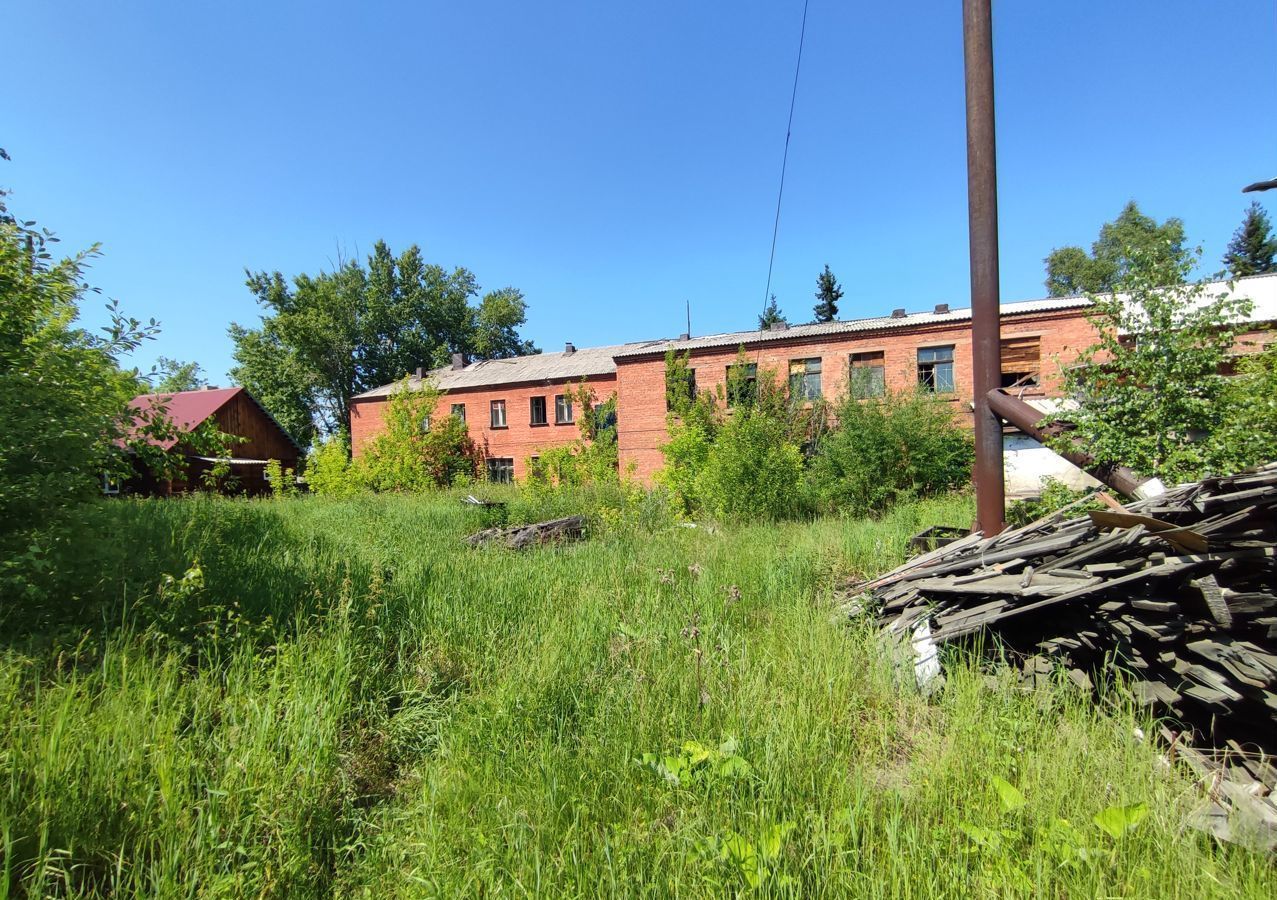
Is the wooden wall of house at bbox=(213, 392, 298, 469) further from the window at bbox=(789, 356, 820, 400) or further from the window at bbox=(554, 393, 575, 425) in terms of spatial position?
the window at bbox=(789, 356, 820, 400)

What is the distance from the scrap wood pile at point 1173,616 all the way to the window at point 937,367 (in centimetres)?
2047

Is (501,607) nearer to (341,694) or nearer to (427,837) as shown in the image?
(341,694)

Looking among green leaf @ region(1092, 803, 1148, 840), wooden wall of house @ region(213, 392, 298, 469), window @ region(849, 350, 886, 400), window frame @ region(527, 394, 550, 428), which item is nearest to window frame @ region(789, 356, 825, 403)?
window @ region(849, 350, 886, 400)

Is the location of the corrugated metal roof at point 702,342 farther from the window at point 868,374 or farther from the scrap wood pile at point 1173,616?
the scrap wood pile at point 1173,616

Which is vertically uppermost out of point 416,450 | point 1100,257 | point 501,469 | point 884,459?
point 1100,257

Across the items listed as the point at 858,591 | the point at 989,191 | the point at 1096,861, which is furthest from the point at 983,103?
the point at 1096,861

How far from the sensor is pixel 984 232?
6.29m

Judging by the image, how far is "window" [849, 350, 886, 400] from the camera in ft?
71.8

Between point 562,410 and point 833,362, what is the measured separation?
15053mm

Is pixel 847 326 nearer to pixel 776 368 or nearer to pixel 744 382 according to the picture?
pixel 776 368

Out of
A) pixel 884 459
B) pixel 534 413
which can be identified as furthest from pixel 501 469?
pixel 884 459

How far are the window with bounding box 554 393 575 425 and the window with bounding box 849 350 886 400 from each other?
50.0 ft

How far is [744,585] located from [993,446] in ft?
11.7

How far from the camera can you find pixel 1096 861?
197 cm
